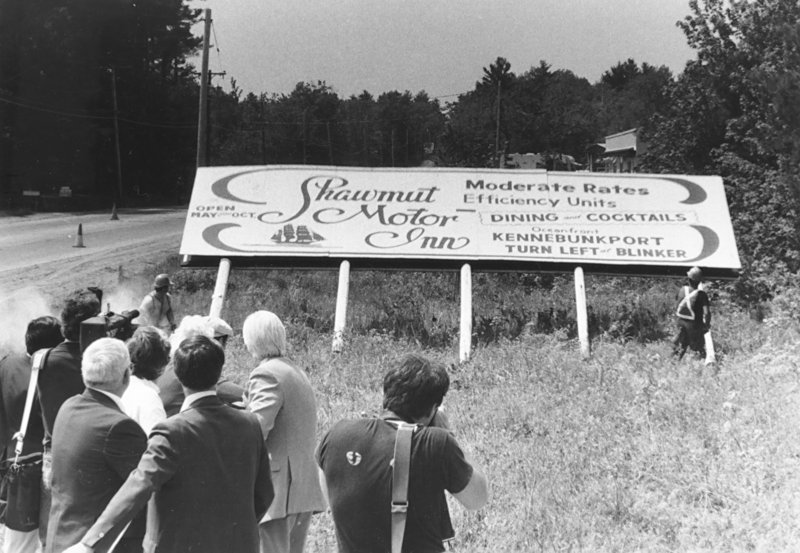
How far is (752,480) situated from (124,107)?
47.3m

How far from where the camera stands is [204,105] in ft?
78.6

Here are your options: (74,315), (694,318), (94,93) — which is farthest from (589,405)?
(94,93)

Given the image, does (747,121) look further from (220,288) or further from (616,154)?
(616,154)

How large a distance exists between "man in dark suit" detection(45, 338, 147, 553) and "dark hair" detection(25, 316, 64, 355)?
1.31 m

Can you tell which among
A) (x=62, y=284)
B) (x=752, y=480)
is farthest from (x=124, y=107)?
(x=752, y=480)

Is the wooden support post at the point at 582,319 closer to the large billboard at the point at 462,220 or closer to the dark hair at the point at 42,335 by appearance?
the large billboard at the point at 462,220

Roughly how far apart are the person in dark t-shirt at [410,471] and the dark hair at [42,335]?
255cm

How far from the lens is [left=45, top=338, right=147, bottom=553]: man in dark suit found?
3.75 meters

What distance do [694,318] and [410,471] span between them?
329 inches

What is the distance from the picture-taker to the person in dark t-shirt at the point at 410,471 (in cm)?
323

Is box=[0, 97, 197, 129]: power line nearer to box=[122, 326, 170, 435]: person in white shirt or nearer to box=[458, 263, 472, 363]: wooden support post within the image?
box=[458, 263, 472, 363]: wooden support post

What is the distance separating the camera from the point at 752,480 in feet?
20.1

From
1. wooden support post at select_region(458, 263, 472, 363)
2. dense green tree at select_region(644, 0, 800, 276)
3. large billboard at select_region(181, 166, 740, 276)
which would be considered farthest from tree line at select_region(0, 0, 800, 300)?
wooden support post at select_region(458, 263, 472, 363)

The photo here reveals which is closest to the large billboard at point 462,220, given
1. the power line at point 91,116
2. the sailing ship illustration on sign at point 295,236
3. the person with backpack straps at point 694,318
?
the sailing ship illustration on sign at point 295,236
